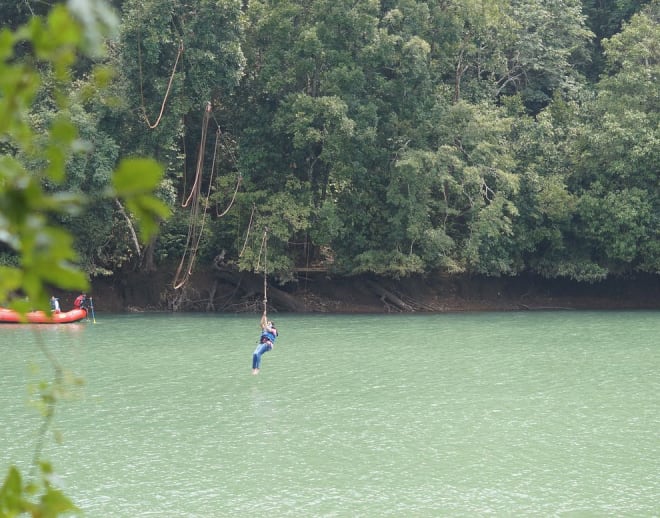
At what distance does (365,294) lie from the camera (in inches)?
1228

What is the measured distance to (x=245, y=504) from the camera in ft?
32.0

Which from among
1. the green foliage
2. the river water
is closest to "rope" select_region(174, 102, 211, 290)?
the river water

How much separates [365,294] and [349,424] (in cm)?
1785

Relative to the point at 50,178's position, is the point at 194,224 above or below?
above

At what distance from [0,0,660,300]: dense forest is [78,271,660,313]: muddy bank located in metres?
0.67

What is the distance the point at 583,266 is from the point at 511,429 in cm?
1809

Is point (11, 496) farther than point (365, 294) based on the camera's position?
No

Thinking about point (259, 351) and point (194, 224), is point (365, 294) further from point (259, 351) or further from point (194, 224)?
point (259, 351)

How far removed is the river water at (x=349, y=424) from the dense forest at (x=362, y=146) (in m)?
6.42

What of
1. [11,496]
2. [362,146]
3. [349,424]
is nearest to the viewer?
[11,496]

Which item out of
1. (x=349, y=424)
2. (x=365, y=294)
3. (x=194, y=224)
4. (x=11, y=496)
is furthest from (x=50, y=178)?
(x=365, y=294)

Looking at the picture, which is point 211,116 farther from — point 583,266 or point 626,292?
point 626,292

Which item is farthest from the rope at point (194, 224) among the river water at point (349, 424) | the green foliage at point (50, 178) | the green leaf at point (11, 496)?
the green foliage at point (50, 178)

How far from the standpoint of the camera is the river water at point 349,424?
395 inches
